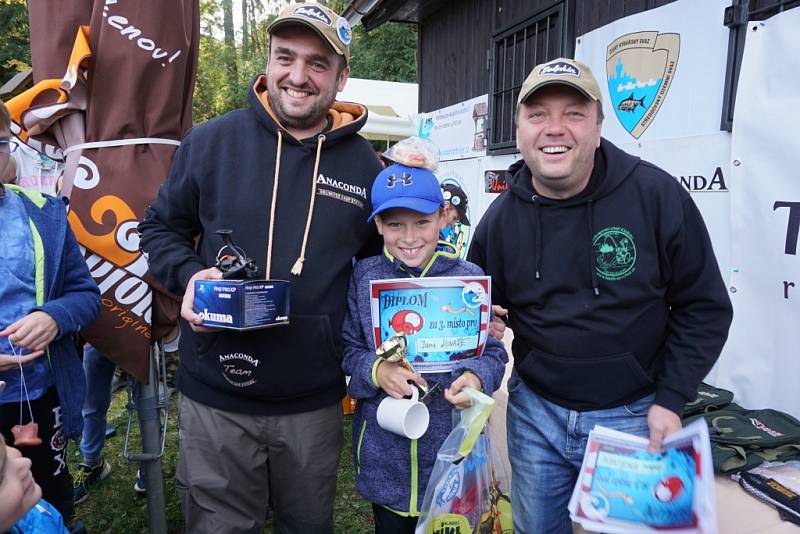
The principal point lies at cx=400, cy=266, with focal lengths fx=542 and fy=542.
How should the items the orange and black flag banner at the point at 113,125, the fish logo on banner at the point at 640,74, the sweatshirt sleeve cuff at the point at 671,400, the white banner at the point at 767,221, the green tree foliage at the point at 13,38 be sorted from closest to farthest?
the sweatshirt sleeve cuff at the point at 671,400
the orange and black flag banner at the point at 113,125
the white banner at the point at 767,221
the fish logo on banner at the point at 640,74
the green tree foliage at the point at 13,38

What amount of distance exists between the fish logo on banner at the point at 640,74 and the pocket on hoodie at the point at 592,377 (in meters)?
2.60

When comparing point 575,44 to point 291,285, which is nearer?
point 291,285

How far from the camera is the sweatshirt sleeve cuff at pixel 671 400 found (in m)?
1.81

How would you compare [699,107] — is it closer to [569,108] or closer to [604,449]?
[569,108]

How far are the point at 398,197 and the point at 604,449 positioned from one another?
1.04 metres

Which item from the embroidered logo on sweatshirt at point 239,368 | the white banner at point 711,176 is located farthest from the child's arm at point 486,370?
the white banner at point 711,176

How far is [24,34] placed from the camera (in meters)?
13.2

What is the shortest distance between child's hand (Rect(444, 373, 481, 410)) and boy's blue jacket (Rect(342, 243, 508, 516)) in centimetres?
4

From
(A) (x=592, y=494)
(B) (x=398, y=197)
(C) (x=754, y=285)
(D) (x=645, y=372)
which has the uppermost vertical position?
(B) (x=398, y=197)

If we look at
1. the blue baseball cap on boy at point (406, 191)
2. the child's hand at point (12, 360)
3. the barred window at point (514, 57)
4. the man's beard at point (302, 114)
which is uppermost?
the barred window at point (514, 57)

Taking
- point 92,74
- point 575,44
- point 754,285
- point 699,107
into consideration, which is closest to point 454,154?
point 575,44

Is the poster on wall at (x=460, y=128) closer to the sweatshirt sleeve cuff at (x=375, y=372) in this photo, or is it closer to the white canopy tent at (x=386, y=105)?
the white canopy tent at (x=386, y=105)

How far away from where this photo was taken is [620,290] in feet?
6.05

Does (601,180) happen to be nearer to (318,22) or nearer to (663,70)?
(318,22)
